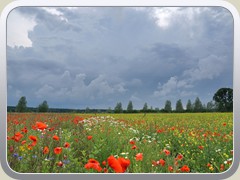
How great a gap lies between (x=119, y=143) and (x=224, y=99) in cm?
→ 116

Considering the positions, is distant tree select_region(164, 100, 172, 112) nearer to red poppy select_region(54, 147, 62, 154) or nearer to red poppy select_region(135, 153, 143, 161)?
red poppy select_region(135, 153, 143, 161)

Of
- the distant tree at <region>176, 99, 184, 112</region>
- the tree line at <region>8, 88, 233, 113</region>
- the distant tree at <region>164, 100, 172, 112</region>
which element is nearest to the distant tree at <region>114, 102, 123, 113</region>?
the tree line at <region>8, 88, 233, 113</region>

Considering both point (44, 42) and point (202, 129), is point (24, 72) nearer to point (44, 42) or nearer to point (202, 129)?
point (44, 42)

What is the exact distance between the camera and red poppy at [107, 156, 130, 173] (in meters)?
5.69

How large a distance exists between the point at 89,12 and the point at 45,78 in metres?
0.72

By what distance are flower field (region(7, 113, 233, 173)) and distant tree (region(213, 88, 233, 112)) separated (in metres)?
0.11

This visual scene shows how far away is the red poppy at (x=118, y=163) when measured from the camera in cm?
569

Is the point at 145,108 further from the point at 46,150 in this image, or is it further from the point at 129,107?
the point at 46,150

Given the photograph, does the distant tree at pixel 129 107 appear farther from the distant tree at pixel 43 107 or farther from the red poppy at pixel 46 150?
the red poppy at pixel 46 150

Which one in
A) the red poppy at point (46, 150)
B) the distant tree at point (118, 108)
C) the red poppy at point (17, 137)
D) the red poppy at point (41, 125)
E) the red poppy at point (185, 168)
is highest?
the distant tree at point (118, 108)

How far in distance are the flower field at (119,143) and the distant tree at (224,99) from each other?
0.11 m

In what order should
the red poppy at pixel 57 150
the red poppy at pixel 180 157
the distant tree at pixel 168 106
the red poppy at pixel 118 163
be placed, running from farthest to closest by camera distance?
the red poppy at pixel 180 157 → the red poppy at pixel 57 150 → the distant tree at pixel 168 106 → the red poppy at pixel 118 163

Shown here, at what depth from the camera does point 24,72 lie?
599 centimetres

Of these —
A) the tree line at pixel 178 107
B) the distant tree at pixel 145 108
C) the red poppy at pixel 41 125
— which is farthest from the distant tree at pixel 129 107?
the red poppy at pixel 41 125
